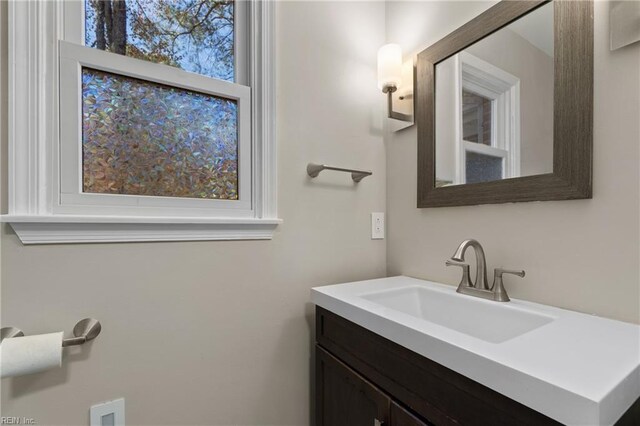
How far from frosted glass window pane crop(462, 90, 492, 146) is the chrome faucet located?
15.2 inches

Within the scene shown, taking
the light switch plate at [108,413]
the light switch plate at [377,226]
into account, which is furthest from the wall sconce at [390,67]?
the light switch plate at [108,413]

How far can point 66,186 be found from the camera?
85 centimetres

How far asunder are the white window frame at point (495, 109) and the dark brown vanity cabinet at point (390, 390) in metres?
0.67

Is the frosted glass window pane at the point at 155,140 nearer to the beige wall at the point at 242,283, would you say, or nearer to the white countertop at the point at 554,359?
the beige wall at the point at 242,283

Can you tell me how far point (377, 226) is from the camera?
4.68 feet

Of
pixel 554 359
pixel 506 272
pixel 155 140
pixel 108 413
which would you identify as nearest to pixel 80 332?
pixel 108 413

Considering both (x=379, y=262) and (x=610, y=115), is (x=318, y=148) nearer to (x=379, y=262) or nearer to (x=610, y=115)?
(x=379, y=262)

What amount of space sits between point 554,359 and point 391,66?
1127 mm

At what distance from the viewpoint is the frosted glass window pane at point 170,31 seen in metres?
0.95

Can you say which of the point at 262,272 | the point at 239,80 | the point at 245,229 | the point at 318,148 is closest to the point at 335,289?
the point at 262,272

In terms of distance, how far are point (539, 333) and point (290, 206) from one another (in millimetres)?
857

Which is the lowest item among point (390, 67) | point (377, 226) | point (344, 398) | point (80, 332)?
point (344, 398)

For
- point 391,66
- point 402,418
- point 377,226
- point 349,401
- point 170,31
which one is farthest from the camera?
point 377,226

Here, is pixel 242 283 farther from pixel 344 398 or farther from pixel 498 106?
pixel 498 106
